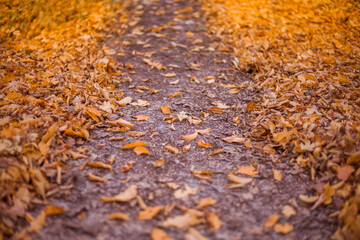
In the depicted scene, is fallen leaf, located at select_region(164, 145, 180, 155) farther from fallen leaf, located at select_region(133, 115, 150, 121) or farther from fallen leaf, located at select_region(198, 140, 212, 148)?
fallen leaf, located at select_region(133, 115, 150, 121)

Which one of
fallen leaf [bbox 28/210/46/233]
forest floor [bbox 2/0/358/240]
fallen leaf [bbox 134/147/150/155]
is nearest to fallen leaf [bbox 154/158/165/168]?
forest floor [bbox 2/0/358/240]

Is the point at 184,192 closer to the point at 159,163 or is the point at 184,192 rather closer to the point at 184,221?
the point at 184,221

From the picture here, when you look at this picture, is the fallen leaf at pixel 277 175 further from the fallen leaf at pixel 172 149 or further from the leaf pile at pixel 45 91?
the leaf pile at pixel 45 91

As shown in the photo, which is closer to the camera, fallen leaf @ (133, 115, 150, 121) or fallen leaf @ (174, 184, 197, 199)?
fallen leaf @ (174, 184, 197, 199)

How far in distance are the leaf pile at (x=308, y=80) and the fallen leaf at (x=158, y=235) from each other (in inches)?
41.3

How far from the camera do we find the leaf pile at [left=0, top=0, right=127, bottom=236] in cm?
164

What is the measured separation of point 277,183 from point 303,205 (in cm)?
24

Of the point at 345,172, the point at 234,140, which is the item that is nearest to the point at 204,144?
the point at 234,140

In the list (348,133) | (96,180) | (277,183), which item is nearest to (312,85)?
(348,133)

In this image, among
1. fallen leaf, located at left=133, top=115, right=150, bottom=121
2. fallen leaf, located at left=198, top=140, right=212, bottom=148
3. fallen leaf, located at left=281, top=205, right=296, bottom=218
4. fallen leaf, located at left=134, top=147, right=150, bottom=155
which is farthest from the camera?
fallen leaf, located at left=133, top=115, right=150, bottom=121

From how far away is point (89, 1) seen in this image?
4.58 metres

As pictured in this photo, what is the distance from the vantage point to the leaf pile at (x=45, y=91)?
A: 1.64m

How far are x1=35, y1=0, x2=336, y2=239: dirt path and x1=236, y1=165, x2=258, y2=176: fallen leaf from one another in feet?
0.14

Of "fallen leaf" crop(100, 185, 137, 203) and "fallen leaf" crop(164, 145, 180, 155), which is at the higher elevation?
"fallen leaf" crop(100, 185, 137, 203)
